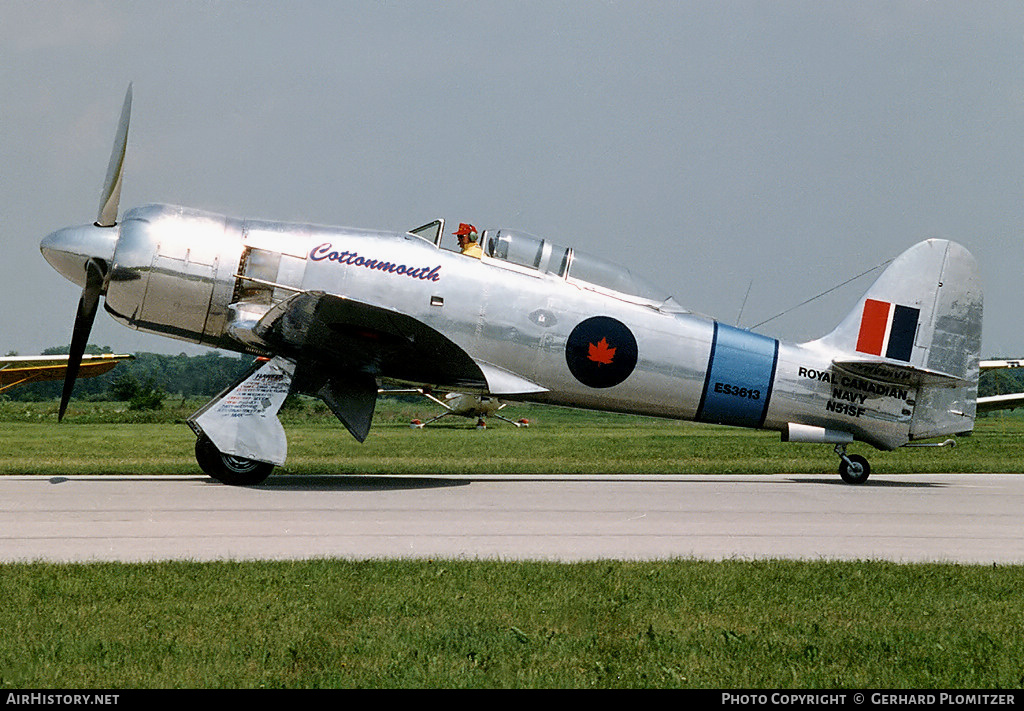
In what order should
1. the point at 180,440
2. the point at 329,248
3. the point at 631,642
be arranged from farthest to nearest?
the point at 180,440 → the point at 329,248 → the point at 631,642

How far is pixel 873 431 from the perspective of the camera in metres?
12.6

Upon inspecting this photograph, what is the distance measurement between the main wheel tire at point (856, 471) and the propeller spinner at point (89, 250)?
30.4 ft

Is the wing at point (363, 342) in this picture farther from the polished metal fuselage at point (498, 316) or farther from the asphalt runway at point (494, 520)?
the asphalt runway at point (494, 520)

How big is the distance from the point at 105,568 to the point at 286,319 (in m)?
4.57

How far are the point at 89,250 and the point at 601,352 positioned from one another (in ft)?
18.7

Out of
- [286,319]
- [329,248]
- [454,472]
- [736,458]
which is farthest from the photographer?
[736,458]

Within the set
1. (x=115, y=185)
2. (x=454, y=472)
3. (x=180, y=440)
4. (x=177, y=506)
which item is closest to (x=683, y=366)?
(x=454, y=472)

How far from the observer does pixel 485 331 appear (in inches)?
447

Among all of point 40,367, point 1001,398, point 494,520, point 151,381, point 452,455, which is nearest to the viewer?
point 494,520

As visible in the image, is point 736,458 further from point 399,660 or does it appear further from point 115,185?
point 399,660

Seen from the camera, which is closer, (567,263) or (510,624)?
(510,624)

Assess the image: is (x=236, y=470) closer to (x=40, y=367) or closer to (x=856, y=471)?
(x=856, y=471)

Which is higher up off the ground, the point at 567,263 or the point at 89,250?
the point at 567,263

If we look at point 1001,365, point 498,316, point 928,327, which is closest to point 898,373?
point 928,327
